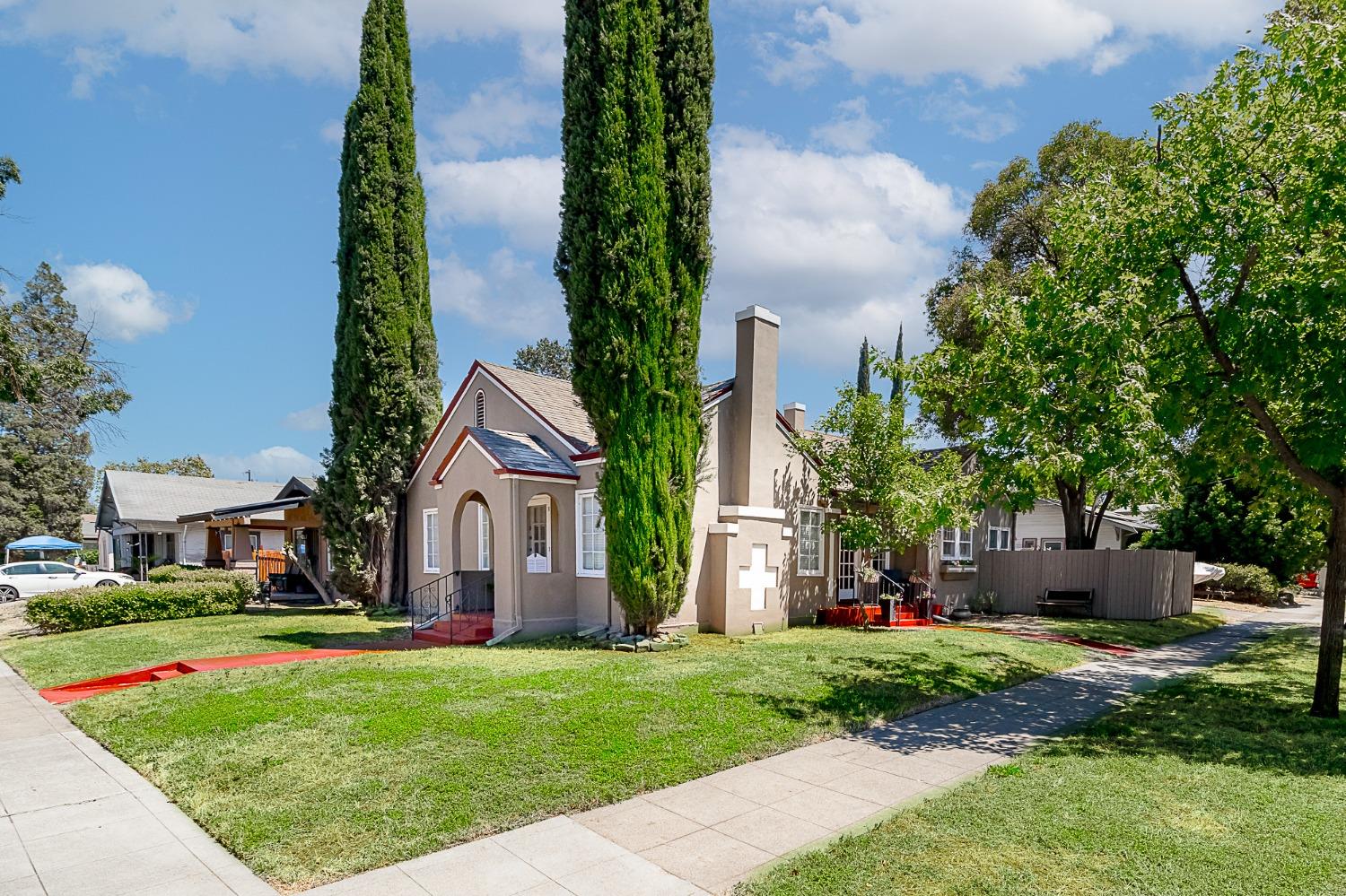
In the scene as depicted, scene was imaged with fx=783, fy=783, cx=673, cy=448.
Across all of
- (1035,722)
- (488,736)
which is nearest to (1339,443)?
(1035,722)

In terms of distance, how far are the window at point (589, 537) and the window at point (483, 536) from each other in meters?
4.81

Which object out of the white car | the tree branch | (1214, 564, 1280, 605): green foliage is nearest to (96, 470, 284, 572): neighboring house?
the white car

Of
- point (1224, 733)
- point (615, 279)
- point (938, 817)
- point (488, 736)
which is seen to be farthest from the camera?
point (615, 279)

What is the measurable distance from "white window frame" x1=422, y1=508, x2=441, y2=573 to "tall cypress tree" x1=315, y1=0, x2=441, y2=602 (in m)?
0.97

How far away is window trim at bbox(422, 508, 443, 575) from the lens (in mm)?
19812

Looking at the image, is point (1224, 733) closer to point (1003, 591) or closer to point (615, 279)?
point (615, 279)

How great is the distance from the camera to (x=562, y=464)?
1556 centimetres

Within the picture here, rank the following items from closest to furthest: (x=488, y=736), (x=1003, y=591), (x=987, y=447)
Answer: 1. (x=488, y=736)
2. (x=987, y=447)
3. (x=1003, y=591)

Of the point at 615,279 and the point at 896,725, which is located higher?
the point at 615,279

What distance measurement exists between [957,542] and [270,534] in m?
28.7

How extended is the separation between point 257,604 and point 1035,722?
2235 centimetres

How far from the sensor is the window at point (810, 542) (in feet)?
56.4

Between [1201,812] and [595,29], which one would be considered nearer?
[1201,812]

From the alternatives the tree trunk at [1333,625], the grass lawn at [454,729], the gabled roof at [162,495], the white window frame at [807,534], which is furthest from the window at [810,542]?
the gabled roof at [162,495]
